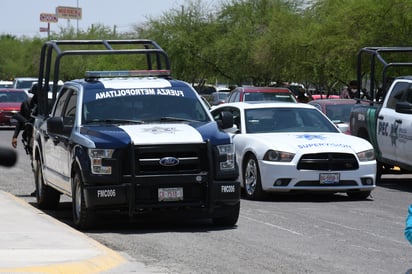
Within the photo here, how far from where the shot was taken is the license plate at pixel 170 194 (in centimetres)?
1249

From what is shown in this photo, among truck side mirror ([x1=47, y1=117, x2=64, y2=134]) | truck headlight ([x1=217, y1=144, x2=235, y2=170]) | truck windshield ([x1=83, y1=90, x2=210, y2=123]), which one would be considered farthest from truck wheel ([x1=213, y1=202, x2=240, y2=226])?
truck side mirror ([x1=47, y1=117, x2=64, y2=134])

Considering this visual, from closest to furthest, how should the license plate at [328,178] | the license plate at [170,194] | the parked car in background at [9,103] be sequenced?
the license plate at [170,194] → the license plate at [328,178] → the parked car in background at [9,103]

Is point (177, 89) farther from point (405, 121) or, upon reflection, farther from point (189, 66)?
point (189, 66)

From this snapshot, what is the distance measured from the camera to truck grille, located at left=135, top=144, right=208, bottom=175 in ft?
40.8

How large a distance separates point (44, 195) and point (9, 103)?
30399 millimetres

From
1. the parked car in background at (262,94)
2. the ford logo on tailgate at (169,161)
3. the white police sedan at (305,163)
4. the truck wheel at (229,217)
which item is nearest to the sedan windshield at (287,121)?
the white police sedan at (305,163)

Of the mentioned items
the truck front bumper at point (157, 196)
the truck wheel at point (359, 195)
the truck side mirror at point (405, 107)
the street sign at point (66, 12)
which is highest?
the truck side mirror at point (405, 107)

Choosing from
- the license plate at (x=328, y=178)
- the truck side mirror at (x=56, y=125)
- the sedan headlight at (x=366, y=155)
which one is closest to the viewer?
the truck side mirror at (x=56, y=125)

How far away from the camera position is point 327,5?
142ft

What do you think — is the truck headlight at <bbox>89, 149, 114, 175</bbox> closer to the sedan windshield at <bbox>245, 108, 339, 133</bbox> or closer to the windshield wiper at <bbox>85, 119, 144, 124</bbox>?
the windshield wiper at <bbox>85, 119, 144, 124</bbox>

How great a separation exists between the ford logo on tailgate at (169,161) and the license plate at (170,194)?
0.93ft

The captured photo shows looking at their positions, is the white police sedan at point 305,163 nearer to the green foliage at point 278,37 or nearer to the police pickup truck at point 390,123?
the police pickup truck at point 390,123

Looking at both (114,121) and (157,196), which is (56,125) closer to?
(114,121)

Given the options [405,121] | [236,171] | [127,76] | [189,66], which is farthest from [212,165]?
[189,66]
